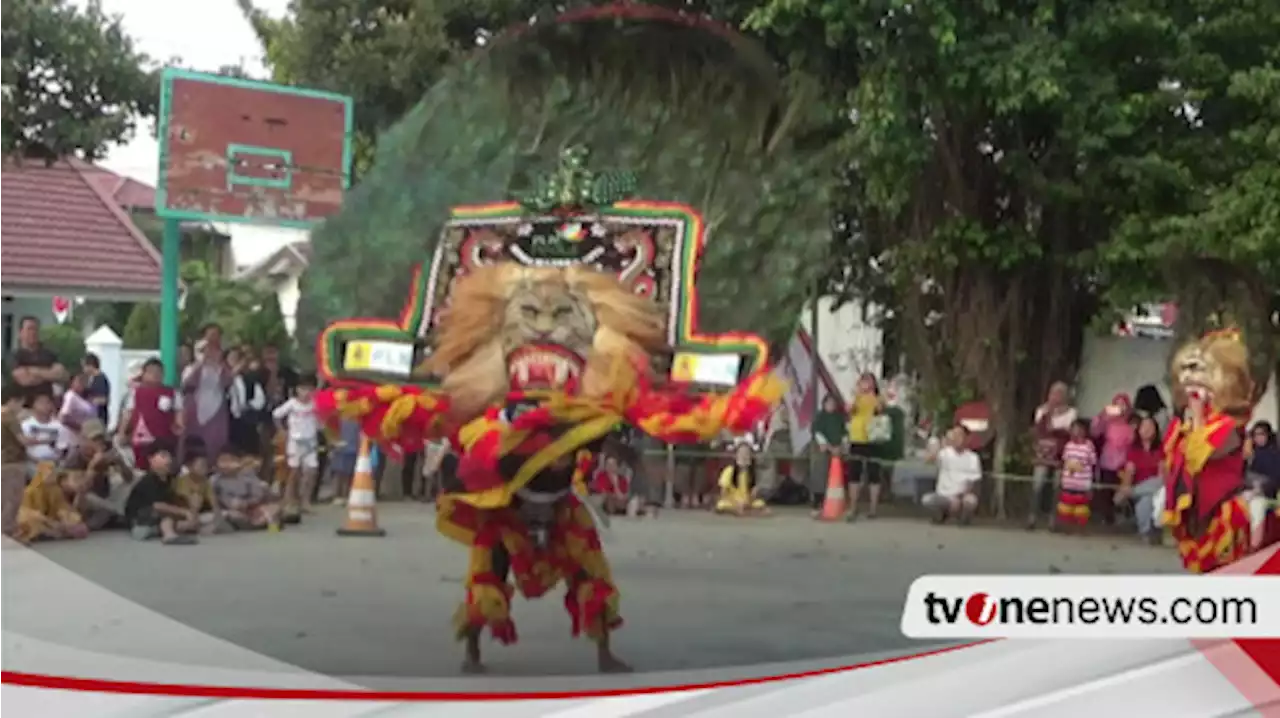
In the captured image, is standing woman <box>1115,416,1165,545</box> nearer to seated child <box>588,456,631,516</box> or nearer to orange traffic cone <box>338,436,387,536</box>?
seated child <box>588,456,631,516</box>

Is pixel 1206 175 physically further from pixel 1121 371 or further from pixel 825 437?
pixel 825 437

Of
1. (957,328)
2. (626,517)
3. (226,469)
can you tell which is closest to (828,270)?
(957,328)

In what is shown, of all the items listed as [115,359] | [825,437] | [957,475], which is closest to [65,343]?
[115,359]

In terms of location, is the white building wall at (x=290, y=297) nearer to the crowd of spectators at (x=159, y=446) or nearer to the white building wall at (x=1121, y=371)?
the crowd of spectators at (x=159, y=446)

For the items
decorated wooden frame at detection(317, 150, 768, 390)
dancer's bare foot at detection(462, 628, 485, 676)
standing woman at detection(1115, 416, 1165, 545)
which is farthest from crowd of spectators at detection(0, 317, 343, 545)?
standing woman at detection(1115, 416, 1165, 545)

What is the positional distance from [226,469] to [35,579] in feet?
1.24

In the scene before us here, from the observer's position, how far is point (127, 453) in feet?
5.90

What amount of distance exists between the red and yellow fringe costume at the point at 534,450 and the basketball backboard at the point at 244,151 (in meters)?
0.30

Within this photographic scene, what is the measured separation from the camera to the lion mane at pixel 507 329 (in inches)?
69.8

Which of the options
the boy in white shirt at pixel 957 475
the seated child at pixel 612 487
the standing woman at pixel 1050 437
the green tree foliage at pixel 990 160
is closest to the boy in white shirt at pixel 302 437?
the seated child at pixel 612 487

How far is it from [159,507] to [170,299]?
31cm

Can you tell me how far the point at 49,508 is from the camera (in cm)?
180

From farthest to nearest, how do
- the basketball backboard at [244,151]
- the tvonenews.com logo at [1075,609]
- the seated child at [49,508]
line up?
the tvonenews.com logo at [1075,609], the seated child at [49,508], the basketball backboard at [244,151]

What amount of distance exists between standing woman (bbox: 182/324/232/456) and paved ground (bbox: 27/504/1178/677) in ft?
0.57
